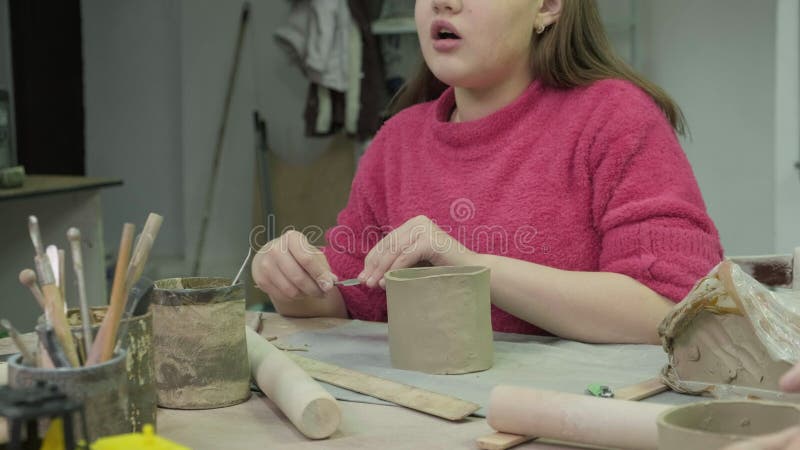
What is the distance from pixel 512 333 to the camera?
4.75 ft

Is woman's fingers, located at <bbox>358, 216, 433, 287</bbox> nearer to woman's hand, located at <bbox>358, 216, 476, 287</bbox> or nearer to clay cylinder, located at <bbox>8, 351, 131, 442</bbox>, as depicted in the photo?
woman's hand, located at <bbox>358, 216, 476, 287</bbox>

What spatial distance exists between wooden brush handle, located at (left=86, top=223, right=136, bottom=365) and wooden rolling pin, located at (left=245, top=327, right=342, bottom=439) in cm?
19

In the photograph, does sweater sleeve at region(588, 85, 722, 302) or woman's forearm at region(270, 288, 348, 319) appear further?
woman's forearm at region(270, 288, 348, 319)

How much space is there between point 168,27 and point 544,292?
3.81 metres

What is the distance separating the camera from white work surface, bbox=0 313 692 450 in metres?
0.92

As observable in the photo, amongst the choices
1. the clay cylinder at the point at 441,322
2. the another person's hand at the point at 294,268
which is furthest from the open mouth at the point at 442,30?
the clay cylinder at the point at 441,322

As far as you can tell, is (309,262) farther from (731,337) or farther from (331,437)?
(731,337)

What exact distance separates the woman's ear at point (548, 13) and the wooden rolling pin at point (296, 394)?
0.78m

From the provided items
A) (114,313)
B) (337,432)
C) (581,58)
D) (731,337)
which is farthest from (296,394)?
(581,58)

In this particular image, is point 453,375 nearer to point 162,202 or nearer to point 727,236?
point 727,236

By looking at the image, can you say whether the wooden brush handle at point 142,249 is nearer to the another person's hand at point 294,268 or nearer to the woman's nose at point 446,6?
the another person's hand at point 294,268

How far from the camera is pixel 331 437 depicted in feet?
3.08

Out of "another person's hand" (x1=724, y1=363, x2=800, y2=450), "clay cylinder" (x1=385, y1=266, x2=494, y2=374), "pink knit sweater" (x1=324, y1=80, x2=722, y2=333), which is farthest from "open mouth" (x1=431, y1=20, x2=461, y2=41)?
"another person's hand" (x1=724, y1=363, x2=800, y2=450)

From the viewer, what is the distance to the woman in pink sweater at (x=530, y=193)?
1353 mm
